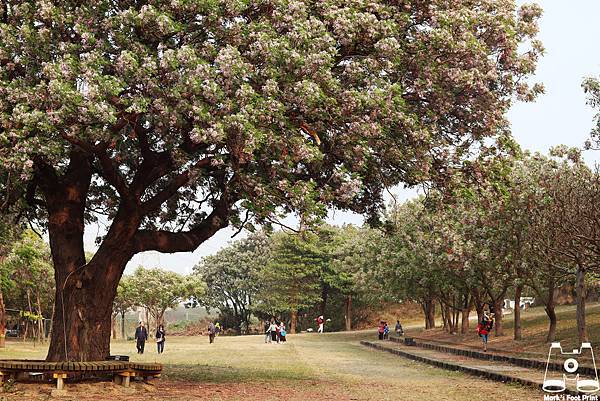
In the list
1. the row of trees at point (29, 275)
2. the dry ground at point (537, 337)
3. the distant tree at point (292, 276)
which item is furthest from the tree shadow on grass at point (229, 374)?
the distant tree at point (292, 276)

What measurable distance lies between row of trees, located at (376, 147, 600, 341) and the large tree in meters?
1.91

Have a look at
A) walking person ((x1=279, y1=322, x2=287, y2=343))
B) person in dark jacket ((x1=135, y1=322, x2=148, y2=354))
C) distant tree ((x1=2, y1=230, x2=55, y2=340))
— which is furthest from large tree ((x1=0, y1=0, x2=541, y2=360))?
walking person ((x1=279, y1=322, x2=287, y2=343))

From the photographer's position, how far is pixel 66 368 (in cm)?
1706

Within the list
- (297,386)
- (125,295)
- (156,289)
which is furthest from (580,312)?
(125,295)

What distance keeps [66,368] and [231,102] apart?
6.70 meters

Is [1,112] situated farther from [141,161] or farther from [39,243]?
[39,243]

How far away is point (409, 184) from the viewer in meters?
20.2

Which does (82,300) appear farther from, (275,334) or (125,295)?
(125,295)

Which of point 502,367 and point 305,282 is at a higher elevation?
point 305,282

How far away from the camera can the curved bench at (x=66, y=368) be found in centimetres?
1708

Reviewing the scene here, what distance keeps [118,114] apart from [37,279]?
49461 millimetres

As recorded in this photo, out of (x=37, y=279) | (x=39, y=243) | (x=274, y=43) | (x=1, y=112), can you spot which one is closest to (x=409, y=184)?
(x=274, y=43)

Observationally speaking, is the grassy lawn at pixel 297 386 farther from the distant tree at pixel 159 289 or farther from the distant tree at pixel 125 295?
the distant tree at pixel 159 289

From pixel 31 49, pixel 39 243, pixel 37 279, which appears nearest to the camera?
pixel 31 49
